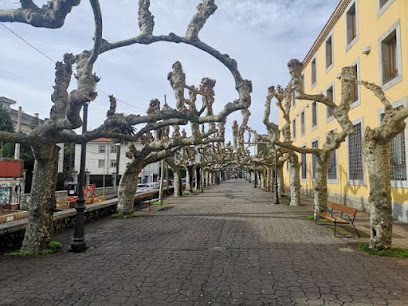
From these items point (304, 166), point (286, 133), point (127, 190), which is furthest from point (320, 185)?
point (304, 166)

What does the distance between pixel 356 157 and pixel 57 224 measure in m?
14.4

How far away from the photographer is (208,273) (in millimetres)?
5676

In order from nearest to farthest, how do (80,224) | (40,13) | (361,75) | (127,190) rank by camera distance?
(40,13) < (80,224) < (127,190) < (361,75)

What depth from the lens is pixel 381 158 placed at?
7.07 metres

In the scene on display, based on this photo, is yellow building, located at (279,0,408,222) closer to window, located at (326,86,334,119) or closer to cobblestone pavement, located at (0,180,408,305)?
window, located at (326,86,334,119)

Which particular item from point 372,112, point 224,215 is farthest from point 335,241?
point 372,112

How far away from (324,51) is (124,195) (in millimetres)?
16405

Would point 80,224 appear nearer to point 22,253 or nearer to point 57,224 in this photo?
point 22,253

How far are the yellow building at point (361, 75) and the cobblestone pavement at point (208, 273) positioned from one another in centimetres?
640

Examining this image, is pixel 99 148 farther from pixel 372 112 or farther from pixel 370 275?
pixel 370 275

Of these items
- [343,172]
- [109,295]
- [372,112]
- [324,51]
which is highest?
[324,51]

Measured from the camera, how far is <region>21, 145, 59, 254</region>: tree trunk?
6.98 m

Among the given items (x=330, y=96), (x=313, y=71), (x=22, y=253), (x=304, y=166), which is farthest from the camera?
(x=304, y=166)

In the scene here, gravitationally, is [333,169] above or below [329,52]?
below
